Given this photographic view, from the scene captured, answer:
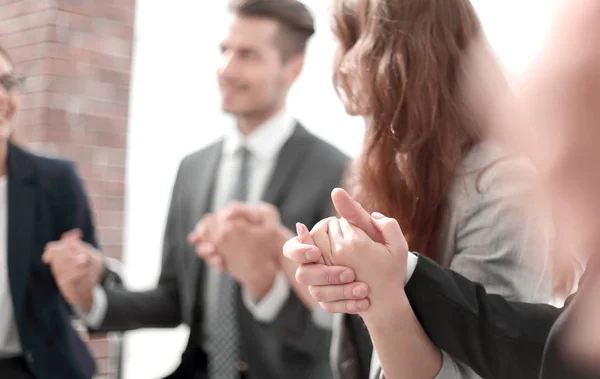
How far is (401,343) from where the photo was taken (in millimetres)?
1072

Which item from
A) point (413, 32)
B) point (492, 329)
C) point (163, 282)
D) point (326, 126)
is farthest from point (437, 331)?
point (326, 126)

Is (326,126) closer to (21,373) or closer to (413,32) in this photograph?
(21,373)

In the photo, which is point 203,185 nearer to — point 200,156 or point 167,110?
point 200,156

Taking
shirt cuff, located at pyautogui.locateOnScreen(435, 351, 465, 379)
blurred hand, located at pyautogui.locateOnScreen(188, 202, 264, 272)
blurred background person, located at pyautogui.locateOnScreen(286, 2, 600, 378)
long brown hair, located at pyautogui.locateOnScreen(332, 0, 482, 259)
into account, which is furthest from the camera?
blurred hand, located at pyautogui.locateOnScreen(188, 202, 264, 272)

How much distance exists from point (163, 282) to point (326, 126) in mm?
1637

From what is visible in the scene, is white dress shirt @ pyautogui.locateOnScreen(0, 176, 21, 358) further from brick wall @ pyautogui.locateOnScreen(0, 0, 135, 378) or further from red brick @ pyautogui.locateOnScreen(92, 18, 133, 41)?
red brick @ pyautogui.locateOnScreen(92, 18, 133, 41)

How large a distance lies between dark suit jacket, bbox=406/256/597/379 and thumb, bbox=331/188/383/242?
0.09m

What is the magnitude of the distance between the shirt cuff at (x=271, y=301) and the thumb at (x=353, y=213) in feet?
3.59

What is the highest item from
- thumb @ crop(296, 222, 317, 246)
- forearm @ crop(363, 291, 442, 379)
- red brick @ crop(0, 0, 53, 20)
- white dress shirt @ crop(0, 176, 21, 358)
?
red brick @ crop(0, 0, 53, 20)

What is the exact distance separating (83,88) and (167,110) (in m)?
0.83

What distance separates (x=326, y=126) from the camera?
3.82 m

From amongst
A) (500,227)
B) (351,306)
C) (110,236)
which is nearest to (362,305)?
(351,306)

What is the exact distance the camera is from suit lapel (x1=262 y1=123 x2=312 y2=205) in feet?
7.46

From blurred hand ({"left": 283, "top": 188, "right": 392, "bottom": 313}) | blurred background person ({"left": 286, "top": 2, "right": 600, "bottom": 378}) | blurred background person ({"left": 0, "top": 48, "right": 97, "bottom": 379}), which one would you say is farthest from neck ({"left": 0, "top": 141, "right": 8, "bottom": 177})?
blurred background person ({"left": 286, "top": 2, "right": 600, "bottom": 378})
